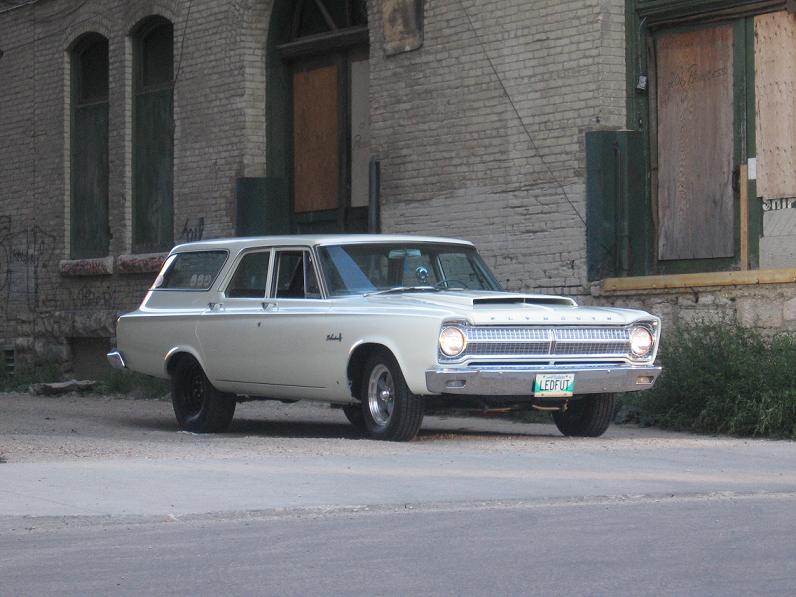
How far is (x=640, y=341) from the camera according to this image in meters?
11.4

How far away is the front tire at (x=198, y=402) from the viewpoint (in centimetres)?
1293

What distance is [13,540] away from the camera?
714 centimetres

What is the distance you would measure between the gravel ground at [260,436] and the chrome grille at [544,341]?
67cm

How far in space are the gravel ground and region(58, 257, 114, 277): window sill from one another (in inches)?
188

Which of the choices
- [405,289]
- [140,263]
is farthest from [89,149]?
[405,289]

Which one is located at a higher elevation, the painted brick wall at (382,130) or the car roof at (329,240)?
the painted brick wall at (382,130)

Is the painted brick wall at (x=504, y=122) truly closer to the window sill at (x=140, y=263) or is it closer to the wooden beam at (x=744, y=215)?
the wooden beam at (x=744, y=215)

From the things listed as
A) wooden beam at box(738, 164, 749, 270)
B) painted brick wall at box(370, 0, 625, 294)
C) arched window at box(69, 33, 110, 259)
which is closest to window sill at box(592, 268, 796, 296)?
painted brick wall at box(370, 0, 625, 294)

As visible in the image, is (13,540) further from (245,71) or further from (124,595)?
(245,71)

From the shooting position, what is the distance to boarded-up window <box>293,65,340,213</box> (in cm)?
1956

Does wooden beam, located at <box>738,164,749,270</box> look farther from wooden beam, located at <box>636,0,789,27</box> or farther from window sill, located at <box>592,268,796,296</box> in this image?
wooden beam, located at <box>636,0,789,27</box>

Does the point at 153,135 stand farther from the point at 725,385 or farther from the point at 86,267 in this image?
the point at 725,385

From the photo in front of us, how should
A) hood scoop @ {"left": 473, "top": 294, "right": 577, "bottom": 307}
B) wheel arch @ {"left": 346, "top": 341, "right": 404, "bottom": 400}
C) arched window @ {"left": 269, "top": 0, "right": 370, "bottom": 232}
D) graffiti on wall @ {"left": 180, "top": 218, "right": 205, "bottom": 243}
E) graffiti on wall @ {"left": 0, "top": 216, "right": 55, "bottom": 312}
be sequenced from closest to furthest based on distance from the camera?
hood scoop @ {"left": 473, "top": 294, "right": 577, "bottom": 307}
wheel arch @ {"left": 346, "top": 341, "right": 404, "bottom": 400}
arched window @ {"left": 269, "top": 0, "right": 370, "bottom": 232}
graffiti on wall @ {"left": 180, "top": 218, "right": 205, "bottom": 243}
graffiti on wall @ {"left": 0, "top": 216, "right": 55, "bottom": 312}

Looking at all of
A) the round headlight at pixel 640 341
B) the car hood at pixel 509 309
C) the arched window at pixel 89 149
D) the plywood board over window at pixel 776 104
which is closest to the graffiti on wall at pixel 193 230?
the arched window at pixel 89 149
